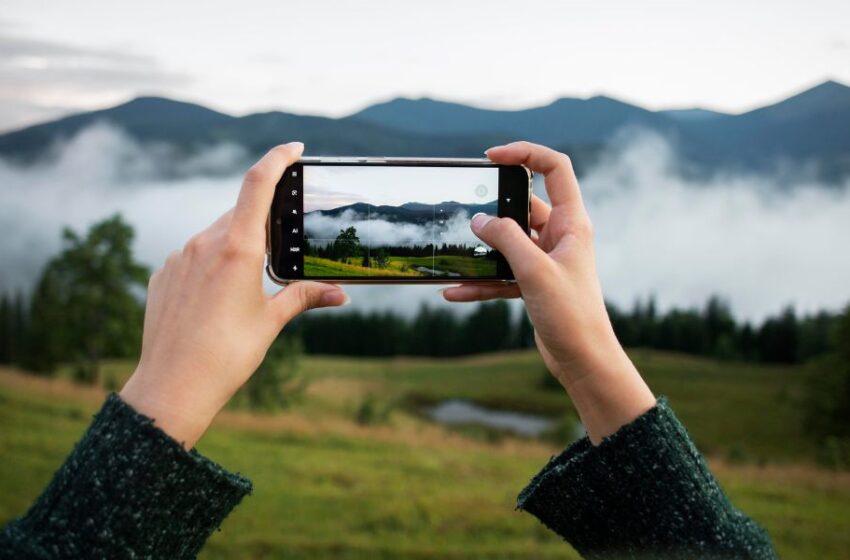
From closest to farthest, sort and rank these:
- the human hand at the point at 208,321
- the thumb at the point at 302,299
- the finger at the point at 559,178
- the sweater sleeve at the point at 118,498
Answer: the sweater sleeve at the point at 118,498, the human hand at the point at 208,321, the thumb at the point at 302,299, the finger at the point at 559,178

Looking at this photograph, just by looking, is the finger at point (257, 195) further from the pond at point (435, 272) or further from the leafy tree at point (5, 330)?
the leafy tree at point (5, 330)

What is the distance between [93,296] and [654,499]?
1574 centimetres

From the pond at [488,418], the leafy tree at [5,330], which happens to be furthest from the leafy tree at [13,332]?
the pond at [488,418]

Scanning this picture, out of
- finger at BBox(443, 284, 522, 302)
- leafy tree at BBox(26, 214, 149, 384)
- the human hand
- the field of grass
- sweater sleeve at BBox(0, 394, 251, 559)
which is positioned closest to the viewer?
sweater sleeve at BBox(0, 394, 251, 559)

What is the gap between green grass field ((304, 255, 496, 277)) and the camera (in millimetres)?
1996

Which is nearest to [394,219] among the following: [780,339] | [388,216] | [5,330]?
[388,216]

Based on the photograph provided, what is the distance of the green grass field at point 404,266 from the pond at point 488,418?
10827 mm

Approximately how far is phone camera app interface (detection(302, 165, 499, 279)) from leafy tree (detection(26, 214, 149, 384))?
47.0 ft

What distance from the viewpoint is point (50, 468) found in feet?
29.1

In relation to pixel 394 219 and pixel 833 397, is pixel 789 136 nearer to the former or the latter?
pixel 833 397

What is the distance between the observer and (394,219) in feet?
6.90

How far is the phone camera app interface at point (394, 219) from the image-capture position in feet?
6.57

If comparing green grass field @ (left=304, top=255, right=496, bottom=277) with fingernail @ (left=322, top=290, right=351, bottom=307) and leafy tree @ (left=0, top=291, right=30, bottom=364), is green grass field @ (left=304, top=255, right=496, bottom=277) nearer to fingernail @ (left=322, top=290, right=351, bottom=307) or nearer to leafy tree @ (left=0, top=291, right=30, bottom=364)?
fingernail @ (left=322, top=290, right=351, bottom=307)

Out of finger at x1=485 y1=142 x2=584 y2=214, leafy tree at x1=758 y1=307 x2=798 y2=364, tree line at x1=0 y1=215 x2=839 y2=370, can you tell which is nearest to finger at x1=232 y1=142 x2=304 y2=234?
finger at x1=485 y1=142 x2=584 y2=214
